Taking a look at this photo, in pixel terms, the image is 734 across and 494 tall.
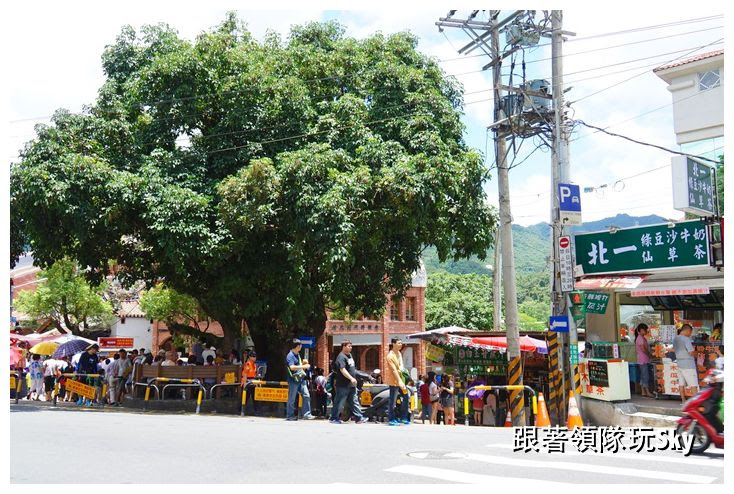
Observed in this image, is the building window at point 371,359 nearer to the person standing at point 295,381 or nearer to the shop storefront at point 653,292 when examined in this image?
the shop storefront at point 653,292

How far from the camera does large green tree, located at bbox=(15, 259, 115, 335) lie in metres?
38.8

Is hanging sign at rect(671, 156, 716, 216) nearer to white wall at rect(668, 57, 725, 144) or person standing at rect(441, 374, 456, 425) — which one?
person standing at rect(441, 374, 456, 425)

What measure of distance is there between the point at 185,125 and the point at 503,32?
9.70m

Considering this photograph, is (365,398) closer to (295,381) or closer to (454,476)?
(295,381)

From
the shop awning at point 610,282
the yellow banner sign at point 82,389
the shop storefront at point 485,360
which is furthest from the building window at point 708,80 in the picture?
the yellow banner sign at point 82,389

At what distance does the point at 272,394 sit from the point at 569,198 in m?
9.19

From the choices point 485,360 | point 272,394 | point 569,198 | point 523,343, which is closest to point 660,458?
point 569,198

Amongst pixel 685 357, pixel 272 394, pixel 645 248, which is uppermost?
pixel 645 248

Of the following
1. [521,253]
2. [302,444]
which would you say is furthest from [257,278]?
[521,253]

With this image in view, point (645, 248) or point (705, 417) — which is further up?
point (645, 248)

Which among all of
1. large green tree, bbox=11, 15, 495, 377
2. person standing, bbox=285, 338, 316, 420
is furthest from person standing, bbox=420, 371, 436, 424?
person standing, bbox=285, 338, 316, 420

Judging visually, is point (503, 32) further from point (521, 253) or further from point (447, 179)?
point (521, 253)

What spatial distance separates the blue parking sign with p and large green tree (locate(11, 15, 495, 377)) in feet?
10.5

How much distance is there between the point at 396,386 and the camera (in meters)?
15.6
